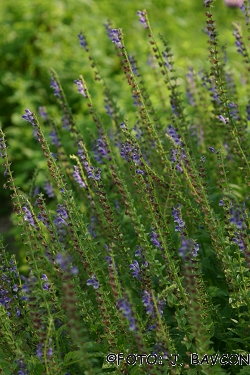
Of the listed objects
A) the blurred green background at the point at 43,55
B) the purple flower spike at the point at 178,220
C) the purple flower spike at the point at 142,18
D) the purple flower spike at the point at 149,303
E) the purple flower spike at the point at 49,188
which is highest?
the blurred green background at the point at 43,55

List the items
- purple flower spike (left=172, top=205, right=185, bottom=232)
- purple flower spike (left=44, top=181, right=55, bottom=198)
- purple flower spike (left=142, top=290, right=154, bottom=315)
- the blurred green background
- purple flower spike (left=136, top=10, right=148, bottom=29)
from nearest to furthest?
purple flower spike (left=142, top=290, right=154, bottom=315) < purple flower spike (left=172, top=205, right=185, bottom=232) < purple flower spike (left=136, top=10, right=148, bottom=29) < purple flower spike (left=44, top=181, right=55, bottom=198) < the blurred green background

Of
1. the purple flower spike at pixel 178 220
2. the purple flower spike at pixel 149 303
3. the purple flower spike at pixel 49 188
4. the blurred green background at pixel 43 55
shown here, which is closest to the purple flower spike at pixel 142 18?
the purple flower spike at pixel 178 220

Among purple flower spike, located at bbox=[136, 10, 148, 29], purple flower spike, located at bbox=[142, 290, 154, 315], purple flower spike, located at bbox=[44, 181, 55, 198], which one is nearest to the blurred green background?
purple flower spike, located at bbox=[44, 181, 55, 198]

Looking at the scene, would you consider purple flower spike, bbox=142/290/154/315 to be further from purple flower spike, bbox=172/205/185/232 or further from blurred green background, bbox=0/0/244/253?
blurred green background, bbox=0/0/244/253

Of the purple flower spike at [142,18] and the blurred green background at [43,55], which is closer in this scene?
the purple flower spike at [142,18]

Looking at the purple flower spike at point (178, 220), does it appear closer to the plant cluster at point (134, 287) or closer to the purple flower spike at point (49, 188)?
the plant cluster at point (134, 287)

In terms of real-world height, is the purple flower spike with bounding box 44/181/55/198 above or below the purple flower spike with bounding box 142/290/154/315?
above

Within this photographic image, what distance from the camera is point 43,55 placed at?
27.1ft

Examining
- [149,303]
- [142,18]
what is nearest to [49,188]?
[142,18]

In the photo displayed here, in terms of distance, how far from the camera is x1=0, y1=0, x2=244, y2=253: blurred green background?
7.60m

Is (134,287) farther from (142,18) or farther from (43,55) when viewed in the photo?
(43,55)

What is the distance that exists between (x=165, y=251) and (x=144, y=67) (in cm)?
569

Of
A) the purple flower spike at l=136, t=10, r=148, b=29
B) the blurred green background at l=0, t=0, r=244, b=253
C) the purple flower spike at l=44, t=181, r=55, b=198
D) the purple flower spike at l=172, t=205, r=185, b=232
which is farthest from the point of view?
the blurred green background at l=0, t=0, r=244, b=253

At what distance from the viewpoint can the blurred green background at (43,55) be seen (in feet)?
24.9
